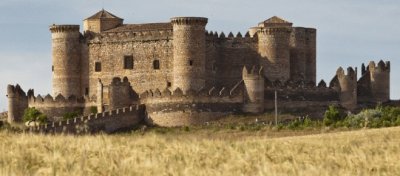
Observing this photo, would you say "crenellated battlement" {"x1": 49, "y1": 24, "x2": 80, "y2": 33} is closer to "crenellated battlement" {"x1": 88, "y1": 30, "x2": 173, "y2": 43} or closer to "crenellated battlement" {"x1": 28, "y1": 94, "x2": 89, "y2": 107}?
"crenellated battlement" {"x1": 88, "y1": 30, "x2": 173, "y2": 43}

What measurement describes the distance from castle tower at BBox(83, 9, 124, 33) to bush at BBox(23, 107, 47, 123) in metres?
7.87

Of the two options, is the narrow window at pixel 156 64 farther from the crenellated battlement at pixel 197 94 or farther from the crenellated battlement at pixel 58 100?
the crenellated battlement at pixel 58 100

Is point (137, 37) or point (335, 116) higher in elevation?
point (137, 37)

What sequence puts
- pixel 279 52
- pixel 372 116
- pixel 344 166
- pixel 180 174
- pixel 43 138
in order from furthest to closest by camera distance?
pixel 279 52 → pixel 372 116 → pixel 43 138 → pixel 344 166 → pixel 180 174

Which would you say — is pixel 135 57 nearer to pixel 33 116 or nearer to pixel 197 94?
pixel 197 94

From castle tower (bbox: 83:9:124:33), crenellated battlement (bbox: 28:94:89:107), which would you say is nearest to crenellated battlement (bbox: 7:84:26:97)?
crenellated battlement (bbox: 28:94:89:107)

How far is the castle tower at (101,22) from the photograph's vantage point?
7794 centimetres

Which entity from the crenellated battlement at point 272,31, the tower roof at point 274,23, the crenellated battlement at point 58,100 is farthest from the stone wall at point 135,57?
the tower roof at point 274,23

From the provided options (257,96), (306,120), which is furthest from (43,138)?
(257,96)

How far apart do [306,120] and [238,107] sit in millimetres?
6150

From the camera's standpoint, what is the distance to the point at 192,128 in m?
66.3

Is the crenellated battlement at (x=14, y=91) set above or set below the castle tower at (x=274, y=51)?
below

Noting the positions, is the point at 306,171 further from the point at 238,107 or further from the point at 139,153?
the point at 238,107

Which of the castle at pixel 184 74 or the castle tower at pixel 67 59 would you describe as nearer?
the castle at pixel 184 74
